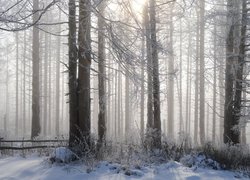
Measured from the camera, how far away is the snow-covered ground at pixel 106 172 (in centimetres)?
700

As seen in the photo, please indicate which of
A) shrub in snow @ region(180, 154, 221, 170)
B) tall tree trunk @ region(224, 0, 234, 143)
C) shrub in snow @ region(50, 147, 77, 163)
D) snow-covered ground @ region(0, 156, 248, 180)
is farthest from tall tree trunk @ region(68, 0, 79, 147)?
tall tree trunk @ region(224, 0, 234, 143)

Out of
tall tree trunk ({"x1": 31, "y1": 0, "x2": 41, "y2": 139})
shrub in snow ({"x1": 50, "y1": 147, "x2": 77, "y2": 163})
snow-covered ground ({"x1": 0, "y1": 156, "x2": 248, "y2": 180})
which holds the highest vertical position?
tall tree trunk ({"x1": 31, "y1": 0, "x2": 41, "y2": 139})

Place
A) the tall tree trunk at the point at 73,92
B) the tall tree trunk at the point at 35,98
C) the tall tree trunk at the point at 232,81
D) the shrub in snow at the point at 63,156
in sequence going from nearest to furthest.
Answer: the shrub in snow at the point at 63,156 → the tall tree trunk at the point at 73,92 → the tall tree trunk at the point at 232,81 → the tall tree trunk at the point at 35,98

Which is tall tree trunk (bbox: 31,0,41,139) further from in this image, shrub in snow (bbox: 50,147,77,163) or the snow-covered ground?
the snow-covered ground

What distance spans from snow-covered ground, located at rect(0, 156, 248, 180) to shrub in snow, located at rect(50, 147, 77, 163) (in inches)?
4.9

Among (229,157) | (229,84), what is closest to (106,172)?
(229,157)

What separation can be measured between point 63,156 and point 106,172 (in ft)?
4.54

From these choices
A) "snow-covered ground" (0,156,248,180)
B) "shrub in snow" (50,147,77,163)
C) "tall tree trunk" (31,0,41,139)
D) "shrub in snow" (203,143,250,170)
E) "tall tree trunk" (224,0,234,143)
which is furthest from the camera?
"tall tree trunk" (31,0,41,139)

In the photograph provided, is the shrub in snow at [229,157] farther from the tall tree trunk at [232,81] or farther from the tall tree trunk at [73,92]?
the tall tree trunk at [73,92]

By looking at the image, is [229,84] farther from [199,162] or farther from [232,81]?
[199,162]

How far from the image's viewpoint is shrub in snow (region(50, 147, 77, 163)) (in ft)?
26.8

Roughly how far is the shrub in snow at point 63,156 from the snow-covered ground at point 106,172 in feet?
0.40

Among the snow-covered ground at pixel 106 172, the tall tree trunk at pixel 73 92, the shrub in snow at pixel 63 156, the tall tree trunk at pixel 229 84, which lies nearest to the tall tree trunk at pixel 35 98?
the tall tree trunk at pixel 73 92

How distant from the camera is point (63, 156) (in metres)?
8.22
